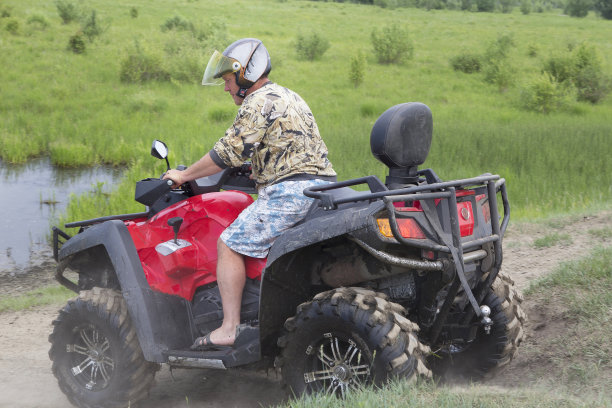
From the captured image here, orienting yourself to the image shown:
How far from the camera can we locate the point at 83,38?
27688mm

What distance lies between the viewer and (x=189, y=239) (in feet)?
15.4

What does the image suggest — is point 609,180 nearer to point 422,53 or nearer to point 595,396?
point 595,396

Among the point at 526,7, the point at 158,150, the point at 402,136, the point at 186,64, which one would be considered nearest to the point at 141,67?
the point at 186,64

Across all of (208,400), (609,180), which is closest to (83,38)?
(609,180)

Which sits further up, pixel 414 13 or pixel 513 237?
pixel 414 13

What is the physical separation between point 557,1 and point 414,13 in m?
39.4

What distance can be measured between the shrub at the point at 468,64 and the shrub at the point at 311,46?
5.55 m

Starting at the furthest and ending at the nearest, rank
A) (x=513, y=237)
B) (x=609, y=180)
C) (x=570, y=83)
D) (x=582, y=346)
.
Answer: (x=570, y=83)
(x=609, y=180)
(x=513, y=237)
(x=582, y=346)

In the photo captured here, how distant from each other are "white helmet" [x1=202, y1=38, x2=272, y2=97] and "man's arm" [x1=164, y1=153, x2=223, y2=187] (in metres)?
0.48

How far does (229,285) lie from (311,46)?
27.7m

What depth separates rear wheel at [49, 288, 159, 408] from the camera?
4.57 metres

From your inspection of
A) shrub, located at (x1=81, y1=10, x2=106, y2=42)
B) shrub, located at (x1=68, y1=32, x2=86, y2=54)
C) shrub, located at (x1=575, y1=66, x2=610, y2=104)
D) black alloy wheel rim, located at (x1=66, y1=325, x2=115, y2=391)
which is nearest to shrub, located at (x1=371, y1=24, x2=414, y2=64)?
shrub, located at (x1=575, y1=66, x2=610, y2=104)

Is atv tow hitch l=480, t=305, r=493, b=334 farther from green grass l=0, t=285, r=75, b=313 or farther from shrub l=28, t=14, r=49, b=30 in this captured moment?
shrub l=28, t=14, r=49, b=30

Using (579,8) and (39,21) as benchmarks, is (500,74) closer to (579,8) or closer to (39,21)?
(39,21)
